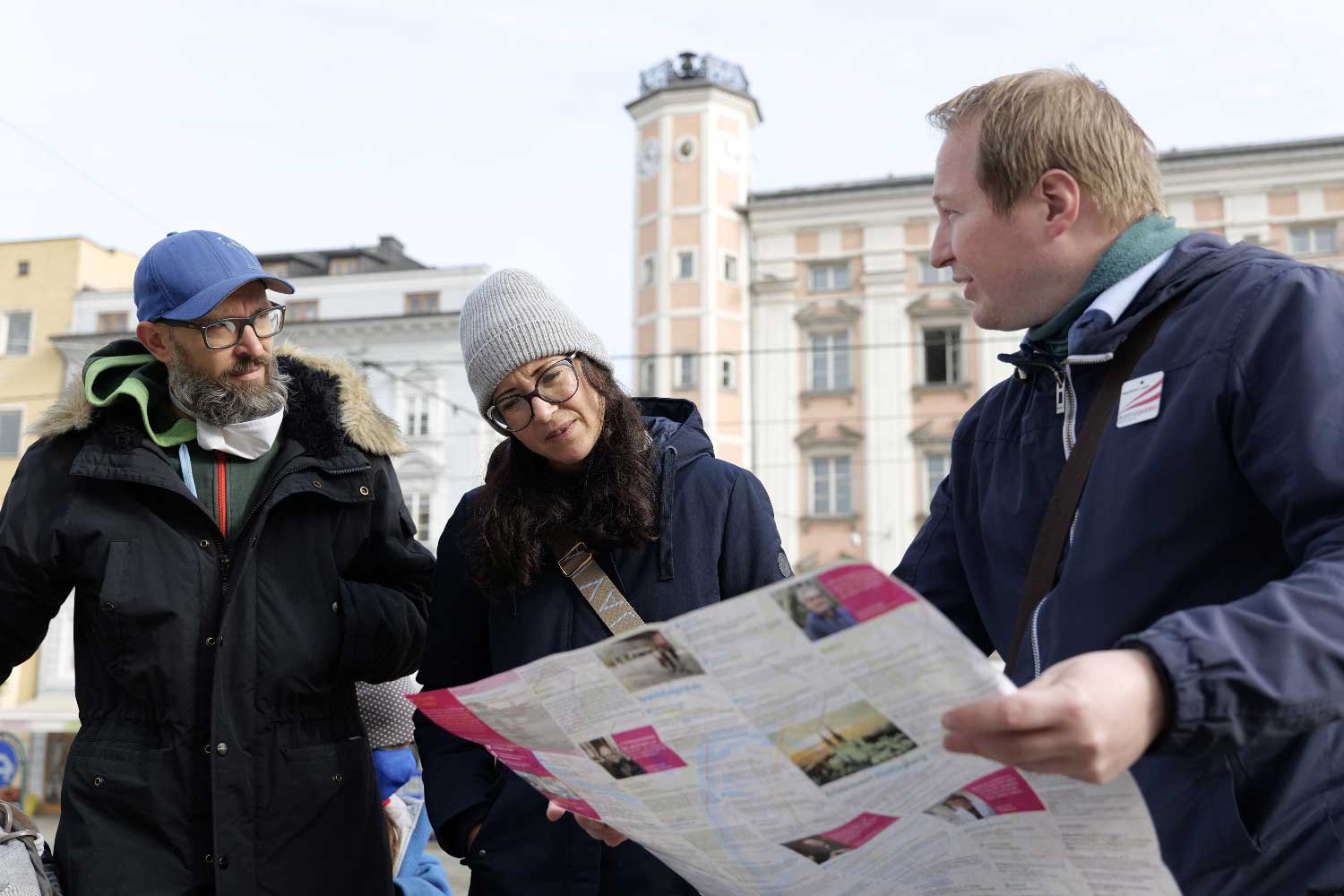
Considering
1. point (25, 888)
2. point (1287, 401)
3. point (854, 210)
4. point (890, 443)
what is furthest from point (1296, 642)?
point (854, 210)

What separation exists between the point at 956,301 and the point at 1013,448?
28.3 m

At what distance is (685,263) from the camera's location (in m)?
30.4

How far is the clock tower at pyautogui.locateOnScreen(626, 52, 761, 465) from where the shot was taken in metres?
29.9

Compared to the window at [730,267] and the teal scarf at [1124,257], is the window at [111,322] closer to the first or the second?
the window at [730,267]

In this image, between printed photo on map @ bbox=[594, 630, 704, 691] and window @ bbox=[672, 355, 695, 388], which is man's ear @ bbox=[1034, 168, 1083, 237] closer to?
printed photo on map @ bbox=[594, 630, 704, 691]

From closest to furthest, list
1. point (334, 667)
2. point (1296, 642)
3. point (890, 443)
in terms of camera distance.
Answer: point (1296, 642), point (334, 667), point (890, 443)

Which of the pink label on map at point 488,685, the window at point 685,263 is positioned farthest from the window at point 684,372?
the pink label on map at point 488,685

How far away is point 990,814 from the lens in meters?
1.29

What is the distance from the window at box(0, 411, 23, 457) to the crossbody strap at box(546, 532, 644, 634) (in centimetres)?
3100

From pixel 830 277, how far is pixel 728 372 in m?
3.38

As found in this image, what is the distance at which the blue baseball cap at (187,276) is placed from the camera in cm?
290

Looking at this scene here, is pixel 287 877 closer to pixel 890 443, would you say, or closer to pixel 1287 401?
pixel 1287 401

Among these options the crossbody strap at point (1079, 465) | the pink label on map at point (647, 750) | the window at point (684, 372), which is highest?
the window at point (684, 372)

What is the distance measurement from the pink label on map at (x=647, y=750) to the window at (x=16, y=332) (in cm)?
3390
